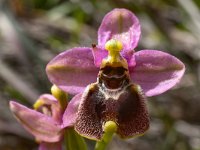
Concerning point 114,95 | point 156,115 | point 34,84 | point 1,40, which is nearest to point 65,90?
point 114,95

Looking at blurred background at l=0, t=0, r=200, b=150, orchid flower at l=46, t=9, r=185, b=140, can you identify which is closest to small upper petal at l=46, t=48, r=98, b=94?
orchid flower at l=46, t=9, r=185, b=140

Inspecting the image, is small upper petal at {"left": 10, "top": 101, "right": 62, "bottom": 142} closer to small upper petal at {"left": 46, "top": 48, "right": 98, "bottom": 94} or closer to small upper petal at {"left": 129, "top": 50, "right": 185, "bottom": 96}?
small upper petal at {"left": 46, "top": 48, "right": 98, "bottom": 94}

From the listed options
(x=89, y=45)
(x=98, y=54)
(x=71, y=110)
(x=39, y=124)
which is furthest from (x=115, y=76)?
(x=89, y=45)

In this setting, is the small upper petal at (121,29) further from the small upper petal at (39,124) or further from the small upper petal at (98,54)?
the small upper petal at (39,124)

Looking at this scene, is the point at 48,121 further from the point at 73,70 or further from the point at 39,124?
the point at 73,70

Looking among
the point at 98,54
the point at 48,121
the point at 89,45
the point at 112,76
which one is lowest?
the point at 89,45

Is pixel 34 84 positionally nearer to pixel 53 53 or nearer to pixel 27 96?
pixel 27 96
